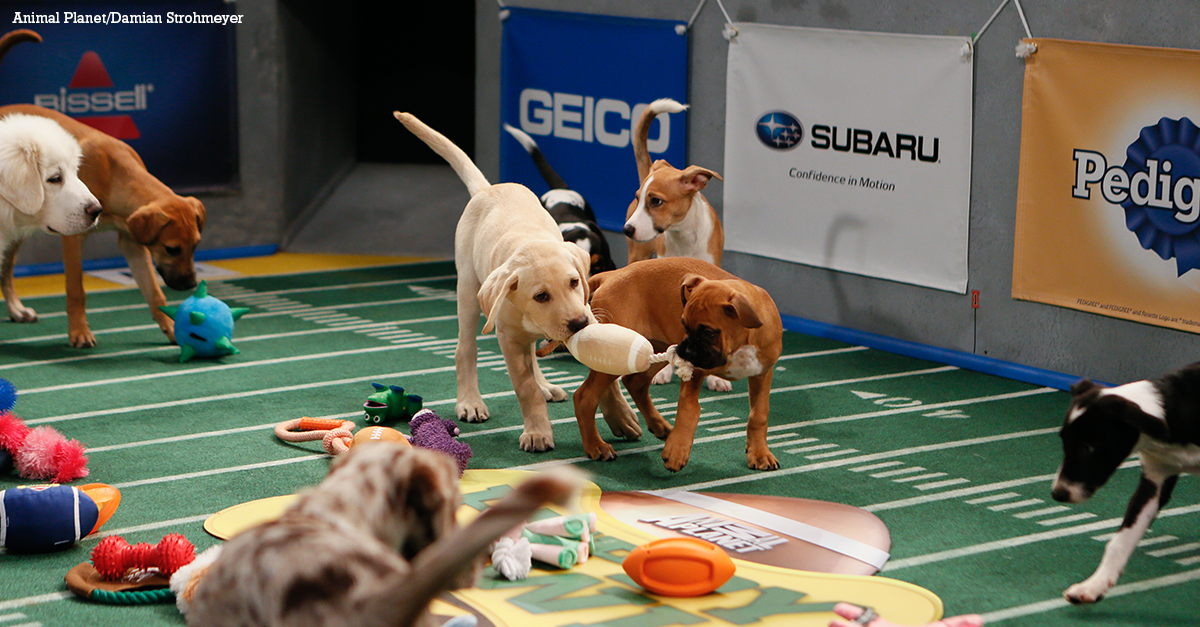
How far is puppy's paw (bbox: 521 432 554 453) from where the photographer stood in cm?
507

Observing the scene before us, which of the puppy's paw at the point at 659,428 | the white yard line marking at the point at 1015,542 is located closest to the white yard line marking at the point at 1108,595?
the white yard line marking at the point at 1015,542

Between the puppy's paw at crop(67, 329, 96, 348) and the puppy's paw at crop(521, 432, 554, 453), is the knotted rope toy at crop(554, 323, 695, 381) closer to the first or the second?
the puppy's paw at crop(521, 432, 554, 453)

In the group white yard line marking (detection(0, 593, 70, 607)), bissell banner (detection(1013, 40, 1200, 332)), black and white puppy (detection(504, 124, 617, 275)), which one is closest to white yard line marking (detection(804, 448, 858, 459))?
black and white puppy (detection(504, 124, 617, 275))

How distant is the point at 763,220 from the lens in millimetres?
7770

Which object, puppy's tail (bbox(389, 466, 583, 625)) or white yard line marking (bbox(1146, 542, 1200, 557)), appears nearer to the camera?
puppy's tail (bbox(389, 466, 583, 625))

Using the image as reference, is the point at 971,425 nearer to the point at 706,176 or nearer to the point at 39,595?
the point at 706,176

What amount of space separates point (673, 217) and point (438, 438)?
2.17m

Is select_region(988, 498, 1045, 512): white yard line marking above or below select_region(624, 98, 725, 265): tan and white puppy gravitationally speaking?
below

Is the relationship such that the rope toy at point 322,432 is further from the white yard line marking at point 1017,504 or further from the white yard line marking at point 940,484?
the white yard line marking at point 1017,504

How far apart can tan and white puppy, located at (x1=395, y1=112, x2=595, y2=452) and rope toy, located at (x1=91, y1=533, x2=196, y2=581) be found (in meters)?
1.45

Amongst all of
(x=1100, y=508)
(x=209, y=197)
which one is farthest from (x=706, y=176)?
(x=209, y=197)

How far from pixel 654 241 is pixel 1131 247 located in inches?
92.9

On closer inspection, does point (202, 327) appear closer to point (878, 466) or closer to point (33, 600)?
point (33, 600)

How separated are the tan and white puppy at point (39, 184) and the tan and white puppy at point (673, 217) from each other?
2.79 metres
